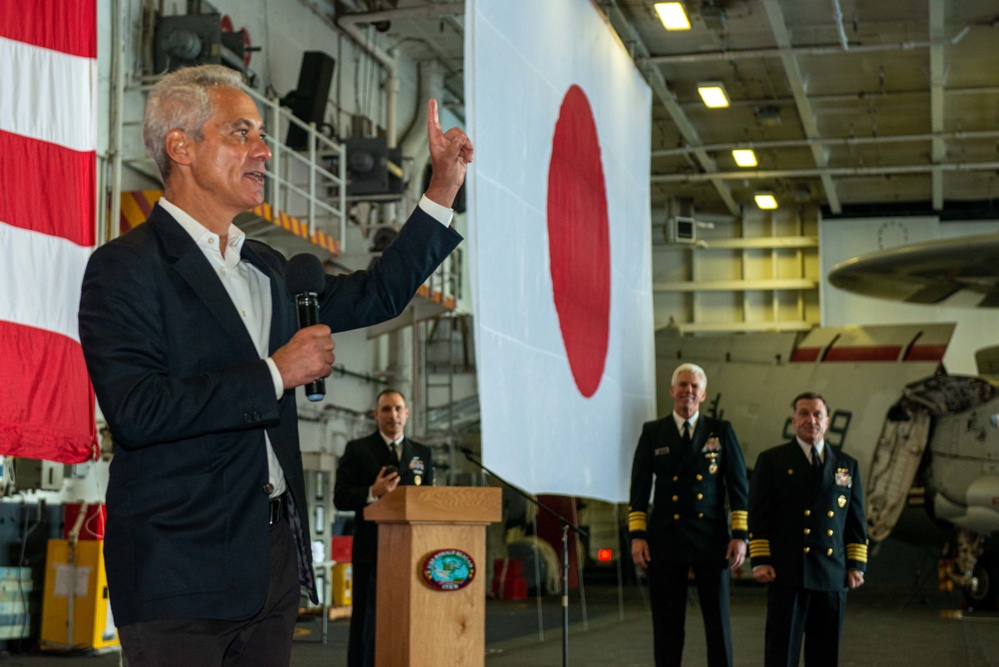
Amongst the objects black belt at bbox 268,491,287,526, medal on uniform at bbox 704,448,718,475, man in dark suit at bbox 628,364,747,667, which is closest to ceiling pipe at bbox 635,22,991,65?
man in dark suit at bbox 628,364,747,667

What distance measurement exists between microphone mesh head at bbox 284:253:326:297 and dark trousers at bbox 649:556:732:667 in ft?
12.3

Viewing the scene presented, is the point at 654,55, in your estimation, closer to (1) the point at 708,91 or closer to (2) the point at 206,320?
(1) the point at 708,91

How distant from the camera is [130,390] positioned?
1.60 metres

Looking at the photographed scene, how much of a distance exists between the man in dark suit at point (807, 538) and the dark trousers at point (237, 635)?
12.7 feet

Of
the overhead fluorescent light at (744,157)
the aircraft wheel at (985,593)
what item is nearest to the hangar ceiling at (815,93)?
the overhead fluorescent light at (744,157)

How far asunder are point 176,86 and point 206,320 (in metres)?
0.41

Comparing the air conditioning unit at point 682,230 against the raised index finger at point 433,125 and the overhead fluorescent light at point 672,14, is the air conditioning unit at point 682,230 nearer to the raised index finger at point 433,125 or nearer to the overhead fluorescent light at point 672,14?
the overhead fluorescent light at point 672,14

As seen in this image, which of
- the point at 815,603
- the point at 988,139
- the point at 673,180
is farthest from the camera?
the point at 673,180

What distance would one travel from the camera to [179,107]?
1863mm

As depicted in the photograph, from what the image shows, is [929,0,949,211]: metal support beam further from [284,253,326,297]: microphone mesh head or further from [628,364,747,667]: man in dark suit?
[284,253,326,297]: microphone mesh head

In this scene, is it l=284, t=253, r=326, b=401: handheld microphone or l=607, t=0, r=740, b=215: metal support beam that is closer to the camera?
l=284, t=253, r=326, b=401: handheld microphone

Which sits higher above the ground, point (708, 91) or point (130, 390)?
point (708, 91)

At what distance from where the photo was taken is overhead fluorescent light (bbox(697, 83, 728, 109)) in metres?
14.0

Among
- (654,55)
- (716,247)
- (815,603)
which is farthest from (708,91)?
(815,603)
